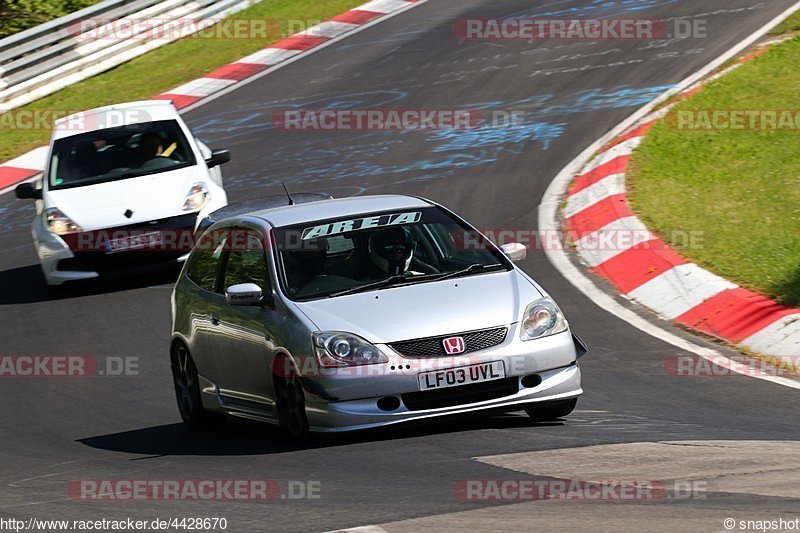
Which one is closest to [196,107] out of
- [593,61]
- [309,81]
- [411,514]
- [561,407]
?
[309,81]

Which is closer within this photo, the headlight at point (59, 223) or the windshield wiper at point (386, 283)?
the windshield wiper at point (386, 283)

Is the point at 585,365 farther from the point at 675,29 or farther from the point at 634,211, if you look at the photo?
the point at 675,29

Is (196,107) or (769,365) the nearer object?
(769,365)

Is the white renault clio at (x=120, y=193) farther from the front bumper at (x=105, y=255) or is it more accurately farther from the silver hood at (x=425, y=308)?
the silver hood at (x=425, y=308)

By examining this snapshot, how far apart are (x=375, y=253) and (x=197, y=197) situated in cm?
569

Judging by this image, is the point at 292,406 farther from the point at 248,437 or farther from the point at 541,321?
the point at 541,321

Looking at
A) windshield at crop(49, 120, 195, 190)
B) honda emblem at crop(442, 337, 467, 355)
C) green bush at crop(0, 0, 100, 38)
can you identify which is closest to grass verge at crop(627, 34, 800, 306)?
honda emblem at crop(442, 337, 467, 355)

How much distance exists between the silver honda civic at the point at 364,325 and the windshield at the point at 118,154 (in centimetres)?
519

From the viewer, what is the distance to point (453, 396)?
7.46 metres

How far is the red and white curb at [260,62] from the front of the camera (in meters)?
18.9

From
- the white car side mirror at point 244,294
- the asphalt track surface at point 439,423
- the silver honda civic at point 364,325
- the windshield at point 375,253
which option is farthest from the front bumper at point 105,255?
the white car side mirror at point 244,294

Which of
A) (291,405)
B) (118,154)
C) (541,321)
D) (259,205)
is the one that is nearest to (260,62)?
(118,154)

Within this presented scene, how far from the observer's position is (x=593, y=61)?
1970cm

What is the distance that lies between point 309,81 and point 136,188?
737 centimetres
